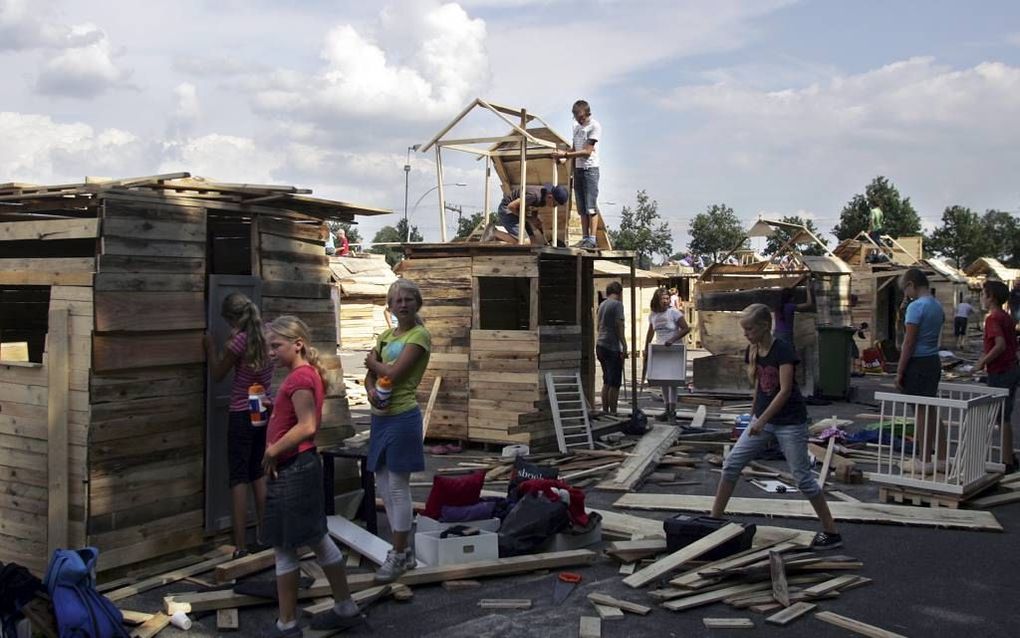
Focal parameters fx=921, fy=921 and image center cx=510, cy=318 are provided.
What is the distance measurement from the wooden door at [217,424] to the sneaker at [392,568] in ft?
5.26

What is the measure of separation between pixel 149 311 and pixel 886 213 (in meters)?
58.6

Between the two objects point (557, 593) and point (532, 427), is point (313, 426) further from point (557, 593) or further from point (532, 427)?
point (532, 427)

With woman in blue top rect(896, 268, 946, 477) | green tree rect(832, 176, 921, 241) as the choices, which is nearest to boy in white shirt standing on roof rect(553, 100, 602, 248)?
woman in blue top rect(896, 268, 946, 477)

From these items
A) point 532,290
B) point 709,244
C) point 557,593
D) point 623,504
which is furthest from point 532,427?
point 709,244

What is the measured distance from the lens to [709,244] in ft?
234

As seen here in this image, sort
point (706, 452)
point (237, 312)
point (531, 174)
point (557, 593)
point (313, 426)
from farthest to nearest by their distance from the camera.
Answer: point (531, 174) < point (706, 452) < point (237, 312) < point (557, 593) < point (313, 426)

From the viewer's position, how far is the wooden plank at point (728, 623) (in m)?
5.54

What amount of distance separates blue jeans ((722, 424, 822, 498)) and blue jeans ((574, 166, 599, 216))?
263 inches

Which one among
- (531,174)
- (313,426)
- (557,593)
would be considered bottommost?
(557,593)

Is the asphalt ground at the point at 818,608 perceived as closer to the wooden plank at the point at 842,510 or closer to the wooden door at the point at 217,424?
the wooden plank at the point at 842,510

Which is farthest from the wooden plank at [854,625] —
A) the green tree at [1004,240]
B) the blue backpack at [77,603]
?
the green tree at [1004,240]

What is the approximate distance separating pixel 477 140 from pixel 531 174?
1797 millimetres

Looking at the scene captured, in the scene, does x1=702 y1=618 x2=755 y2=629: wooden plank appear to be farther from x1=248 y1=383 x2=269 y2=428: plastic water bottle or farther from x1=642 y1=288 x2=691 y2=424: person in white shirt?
x1=642 y1=288 x2=691 y2=424: person in white shirt

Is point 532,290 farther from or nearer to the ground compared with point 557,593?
farther from the ground
